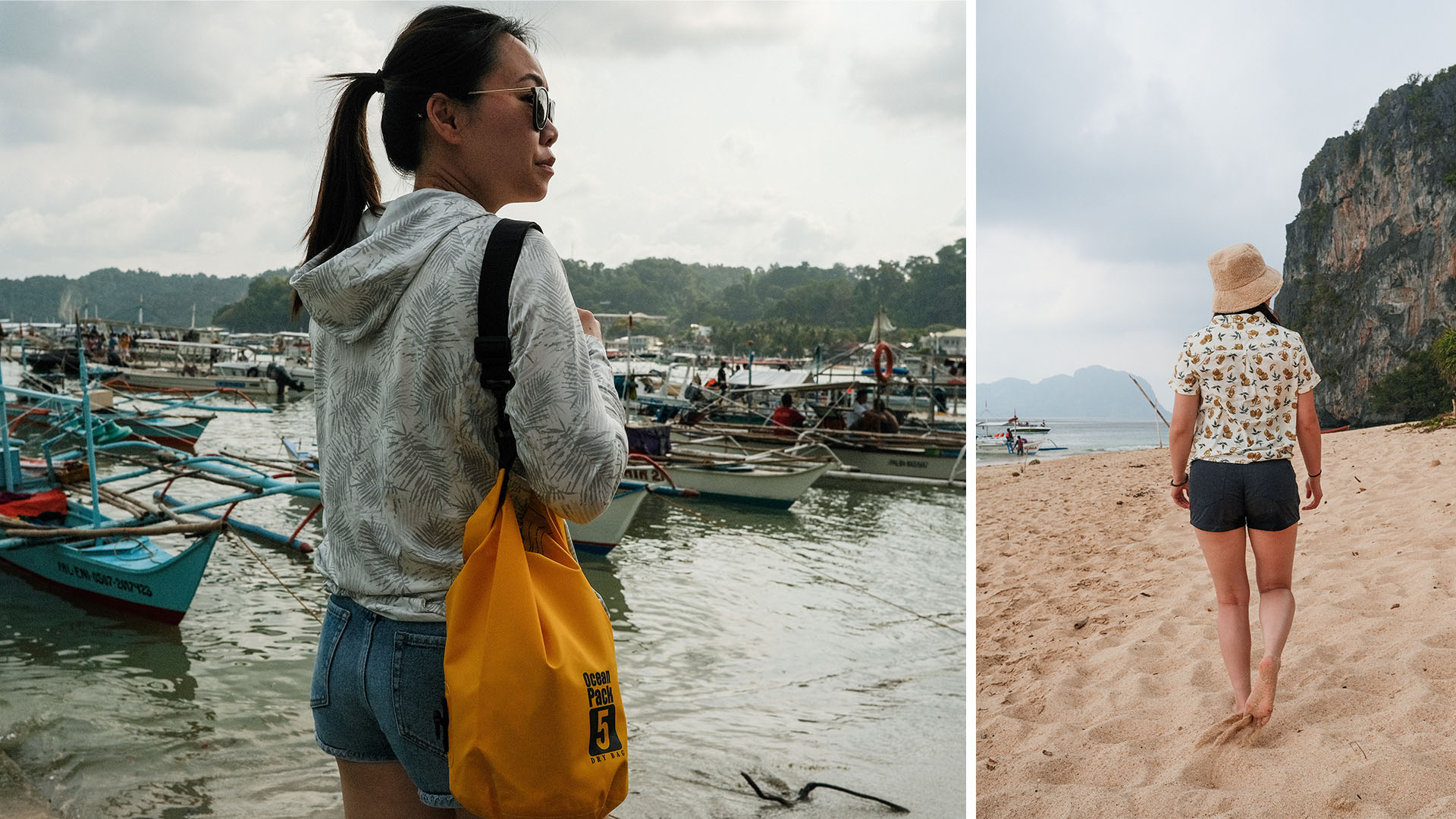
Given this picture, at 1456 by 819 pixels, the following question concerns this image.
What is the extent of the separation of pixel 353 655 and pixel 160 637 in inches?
251

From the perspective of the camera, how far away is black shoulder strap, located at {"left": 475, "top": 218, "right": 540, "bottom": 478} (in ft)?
2.85

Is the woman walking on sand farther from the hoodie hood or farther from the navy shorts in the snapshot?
the hoodie hood

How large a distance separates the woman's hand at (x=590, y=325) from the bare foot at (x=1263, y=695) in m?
2.48

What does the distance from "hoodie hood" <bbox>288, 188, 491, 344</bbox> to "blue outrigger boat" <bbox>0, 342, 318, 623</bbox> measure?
507cm

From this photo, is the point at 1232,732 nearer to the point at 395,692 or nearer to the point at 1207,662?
the point at 1207,662

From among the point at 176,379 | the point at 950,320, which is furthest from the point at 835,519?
the point at 176,379

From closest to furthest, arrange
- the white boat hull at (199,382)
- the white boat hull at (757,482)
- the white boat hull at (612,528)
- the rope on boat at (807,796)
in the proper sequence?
the rope on boat at (807,796), the white boat hull at (612,528), the white boat hull at (757,482), the white boat hull at (199,382)

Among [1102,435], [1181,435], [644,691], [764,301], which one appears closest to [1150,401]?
[1102,435]

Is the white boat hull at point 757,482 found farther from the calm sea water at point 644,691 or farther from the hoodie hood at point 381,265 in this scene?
the hoodie hood at point 381,265

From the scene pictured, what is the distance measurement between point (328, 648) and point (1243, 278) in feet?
8.47

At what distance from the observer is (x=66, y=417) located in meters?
8.31

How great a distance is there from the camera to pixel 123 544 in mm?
6914

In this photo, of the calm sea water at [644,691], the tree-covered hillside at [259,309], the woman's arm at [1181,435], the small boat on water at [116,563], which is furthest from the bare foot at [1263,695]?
the tree-covered hillside at [259,309]

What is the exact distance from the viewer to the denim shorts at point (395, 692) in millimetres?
950
